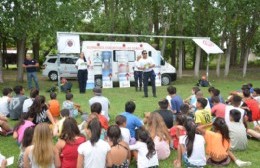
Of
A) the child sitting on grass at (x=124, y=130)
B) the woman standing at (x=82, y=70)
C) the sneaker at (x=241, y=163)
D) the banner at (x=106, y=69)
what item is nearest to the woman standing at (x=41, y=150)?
the child sitting on grass at (x=124, y=130)

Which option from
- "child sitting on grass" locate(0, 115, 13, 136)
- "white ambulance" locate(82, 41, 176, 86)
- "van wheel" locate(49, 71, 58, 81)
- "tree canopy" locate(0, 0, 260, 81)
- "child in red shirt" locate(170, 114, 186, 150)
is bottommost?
"van wheel" locate(49, 71, 58, 81)

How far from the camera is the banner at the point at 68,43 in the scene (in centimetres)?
1694

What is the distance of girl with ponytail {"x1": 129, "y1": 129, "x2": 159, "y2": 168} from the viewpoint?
20.9 ft

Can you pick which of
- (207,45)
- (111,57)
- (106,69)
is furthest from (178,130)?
(207,45)

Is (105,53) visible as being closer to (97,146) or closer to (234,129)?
(234,129)

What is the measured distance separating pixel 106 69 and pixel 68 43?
3.69 m

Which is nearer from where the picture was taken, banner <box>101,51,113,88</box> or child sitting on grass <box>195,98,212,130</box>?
child sitting on grass <box>195,98,212,130</box>

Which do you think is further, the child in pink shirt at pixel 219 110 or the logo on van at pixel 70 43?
the logo on van at pixel 70 43

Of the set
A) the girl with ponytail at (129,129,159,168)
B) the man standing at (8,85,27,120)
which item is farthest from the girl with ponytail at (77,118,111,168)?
the man standing at (8,85,27,120)

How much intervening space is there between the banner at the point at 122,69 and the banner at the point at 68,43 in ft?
12.4

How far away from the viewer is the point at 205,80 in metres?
20.4

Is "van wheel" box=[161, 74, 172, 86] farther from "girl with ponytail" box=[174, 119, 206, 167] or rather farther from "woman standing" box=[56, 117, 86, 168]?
"woman standing" box=[56, 117, 86, 168]

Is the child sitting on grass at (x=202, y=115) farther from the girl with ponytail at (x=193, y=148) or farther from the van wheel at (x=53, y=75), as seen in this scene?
the van wheel at (x=53, y=75)

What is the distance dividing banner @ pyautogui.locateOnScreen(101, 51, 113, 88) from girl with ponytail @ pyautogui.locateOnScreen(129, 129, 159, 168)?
13969 mm
